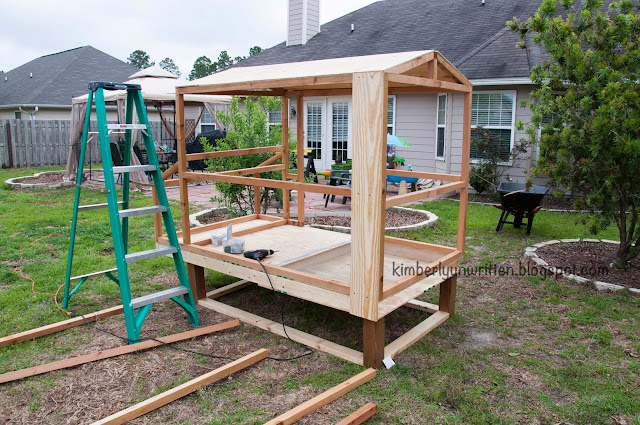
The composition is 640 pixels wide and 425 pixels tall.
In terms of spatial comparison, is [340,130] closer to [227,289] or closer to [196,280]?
[227,289]

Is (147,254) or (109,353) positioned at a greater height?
(147,254)

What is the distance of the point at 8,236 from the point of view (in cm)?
722

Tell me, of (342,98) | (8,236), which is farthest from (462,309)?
(342,98)

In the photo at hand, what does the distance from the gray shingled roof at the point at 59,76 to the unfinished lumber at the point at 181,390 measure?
20.8m

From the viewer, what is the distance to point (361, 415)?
115 inches

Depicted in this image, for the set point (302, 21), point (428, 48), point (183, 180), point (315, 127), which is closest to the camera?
point (183, 180)

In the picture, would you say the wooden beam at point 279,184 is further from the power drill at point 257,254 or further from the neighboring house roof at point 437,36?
the neighboring house roof at point 437,36

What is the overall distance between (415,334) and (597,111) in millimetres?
2957

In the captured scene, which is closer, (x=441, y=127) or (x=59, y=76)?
(x=441, y=127)

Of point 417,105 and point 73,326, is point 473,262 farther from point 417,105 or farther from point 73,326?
point 417,105

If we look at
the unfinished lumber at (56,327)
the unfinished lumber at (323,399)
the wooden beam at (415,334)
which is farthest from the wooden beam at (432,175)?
the unfinished lumber at (56,327)

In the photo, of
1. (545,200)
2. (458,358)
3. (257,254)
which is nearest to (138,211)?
(257,254)

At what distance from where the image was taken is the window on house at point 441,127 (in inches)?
451

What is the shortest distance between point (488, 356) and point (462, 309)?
966 mm
